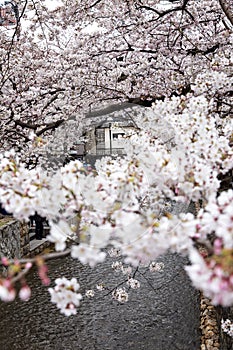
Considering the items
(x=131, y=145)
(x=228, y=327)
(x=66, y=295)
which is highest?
(x=131, y=145)

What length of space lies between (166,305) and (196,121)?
380cm

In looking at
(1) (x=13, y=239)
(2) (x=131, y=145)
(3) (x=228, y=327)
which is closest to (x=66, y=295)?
(2) (x=131, y=145)

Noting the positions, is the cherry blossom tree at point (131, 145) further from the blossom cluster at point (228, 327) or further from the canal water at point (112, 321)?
the blossom cluster at point (228, 327)

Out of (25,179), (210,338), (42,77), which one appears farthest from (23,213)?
(42,77)

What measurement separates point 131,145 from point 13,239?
5164 millimetres

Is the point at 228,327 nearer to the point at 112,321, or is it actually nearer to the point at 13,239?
the point at 112,321

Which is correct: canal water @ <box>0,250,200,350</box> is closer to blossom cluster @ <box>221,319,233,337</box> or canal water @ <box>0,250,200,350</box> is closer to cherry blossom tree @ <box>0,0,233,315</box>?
cherry blossom tree @ <box>0,0,233,315</box>

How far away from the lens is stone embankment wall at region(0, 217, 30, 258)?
6.90 metres

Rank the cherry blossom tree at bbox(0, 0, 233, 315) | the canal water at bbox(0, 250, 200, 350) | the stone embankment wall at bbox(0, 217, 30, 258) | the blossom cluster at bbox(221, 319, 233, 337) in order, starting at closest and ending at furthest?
1. the cherry blossom tree at bbox(0, 0, 233, 315)
2. the blossom cluster at bbox(221, 319, 233, 337)
3. the canal water at bbox(0, 250, 200, 350)
4. the stone embankment wall at bbox(0, 217, 30, 258)

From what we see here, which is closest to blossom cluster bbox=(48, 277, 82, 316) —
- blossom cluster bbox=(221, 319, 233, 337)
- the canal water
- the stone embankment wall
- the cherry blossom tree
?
the cherry blossom tree

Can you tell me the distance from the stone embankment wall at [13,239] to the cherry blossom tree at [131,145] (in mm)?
1571

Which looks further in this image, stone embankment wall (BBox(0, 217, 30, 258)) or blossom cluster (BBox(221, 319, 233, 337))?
stone embankment wall (BBox(0, 217, 30, 258))

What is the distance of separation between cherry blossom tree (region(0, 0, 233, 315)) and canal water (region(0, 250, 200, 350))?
39 centimetres

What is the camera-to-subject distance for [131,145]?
251cm
